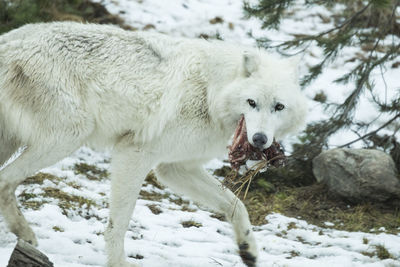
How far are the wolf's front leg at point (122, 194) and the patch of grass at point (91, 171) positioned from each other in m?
2.15

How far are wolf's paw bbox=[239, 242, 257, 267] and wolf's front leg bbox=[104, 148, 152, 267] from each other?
0.95m

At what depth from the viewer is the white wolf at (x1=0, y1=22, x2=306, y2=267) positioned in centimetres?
361

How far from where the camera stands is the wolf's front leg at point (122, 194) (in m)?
3.65

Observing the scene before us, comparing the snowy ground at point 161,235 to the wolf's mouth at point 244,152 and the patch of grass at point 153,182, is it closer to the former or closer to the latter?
the patch of grass at point 153,182

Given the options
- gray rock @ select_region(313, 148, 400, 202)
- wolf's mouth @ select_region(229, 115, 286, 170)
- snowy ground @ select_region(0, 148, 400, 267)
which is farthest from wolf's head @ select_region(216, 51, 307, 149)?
gray rock @ select_region(313, 148, 400, 202)

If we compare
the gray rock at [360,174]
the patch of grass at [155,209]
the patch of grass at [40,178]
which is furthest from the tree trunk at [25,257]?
the gray rock at [360,174]

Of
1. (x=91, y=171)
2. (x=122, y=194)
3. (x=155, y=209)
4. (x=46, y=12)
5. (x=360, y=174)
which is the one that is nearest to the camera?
(x=122, y=194)

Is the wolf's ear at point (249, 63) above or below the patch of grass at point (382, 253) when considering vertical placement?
above

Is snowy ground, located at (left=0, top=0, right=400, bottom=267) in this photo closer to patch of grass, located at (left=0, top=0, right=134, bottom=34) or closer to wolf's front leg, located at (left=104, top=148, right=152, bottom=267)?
wolf's front leg, located at (left=104, top=148, right=152, bottom=267)

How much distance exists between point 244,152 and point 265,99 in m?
0.45

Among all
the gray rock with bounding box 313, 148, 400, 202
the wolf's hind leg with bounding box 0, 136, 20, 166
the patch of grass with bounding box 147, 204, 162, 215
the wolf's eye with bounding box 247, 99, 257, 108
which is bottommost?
the wolf's hind leg with bounding box 0, 136, 20, 166

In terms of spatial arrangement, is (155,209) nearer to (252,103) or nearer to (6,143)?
(6,143)

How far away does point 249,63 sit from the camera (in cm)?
372

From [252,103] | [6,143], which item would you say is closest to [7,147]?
[6,143]
